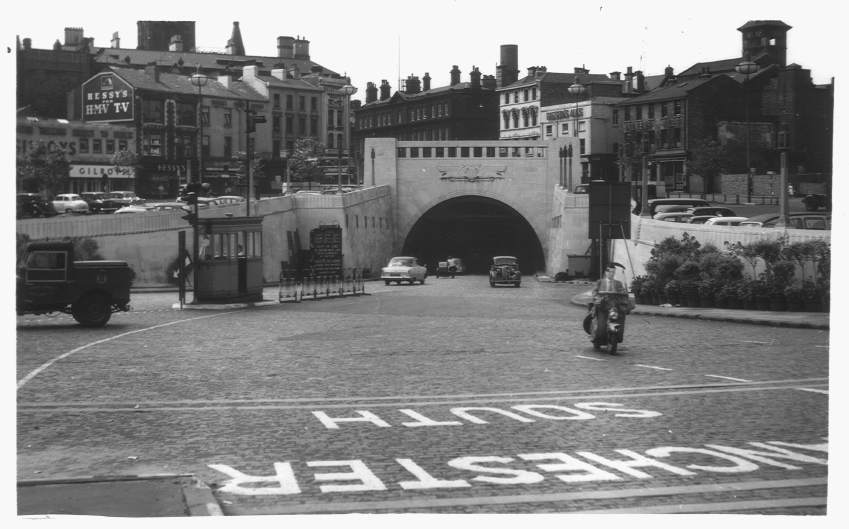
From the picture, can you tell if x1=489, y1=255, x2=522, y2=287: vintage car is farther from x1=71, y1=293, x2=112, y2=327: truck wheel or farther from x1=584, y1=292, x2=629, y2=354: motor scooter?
x1=584, y1=292, x2=629, y2=354: motor scooter

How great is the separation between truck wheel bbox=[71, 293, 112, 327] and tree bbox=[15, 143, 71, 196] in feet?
27.8

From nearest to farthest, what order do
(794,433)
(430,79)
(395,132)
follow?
(794,433), (430,79), (395,132)

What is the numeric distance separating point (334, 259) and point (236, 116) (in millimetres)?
32504

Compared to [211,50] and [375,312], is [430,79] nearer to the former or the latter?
[211,50]

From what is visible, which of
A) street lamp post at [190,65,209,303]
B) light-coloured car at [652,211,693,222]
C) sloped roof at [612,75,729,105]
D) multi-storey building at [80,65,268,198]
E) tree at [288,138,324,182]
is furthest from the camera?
light-coloured car at [652,211,693,222]

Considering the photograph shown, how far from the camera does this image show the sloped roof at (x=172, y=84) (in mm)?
15602

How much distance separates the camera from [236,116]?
60.5 feet

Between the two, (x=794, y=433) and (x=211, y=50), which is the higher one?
(x=211, y=50)

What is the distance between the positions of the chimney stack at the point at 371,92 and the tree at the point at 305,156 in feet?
4.55

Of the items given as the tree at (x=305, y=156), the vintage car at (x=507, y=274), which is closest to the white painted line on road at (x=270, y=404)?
the tree at (x=305, y=156)

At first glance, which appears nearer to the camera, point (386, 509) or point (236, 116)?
point (386, 509)

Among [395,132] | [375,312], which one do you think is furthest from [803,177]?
[395,132]

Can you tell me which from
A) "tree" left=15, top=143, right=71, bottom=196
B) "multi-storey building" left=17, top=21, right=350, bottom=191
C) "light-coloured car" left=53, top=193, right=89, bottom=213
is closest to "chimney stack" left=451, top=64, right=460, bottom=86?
"multi-storey building" left=17, top=21, right=350, bottom=191

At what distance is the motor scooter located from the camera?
1772 cm
